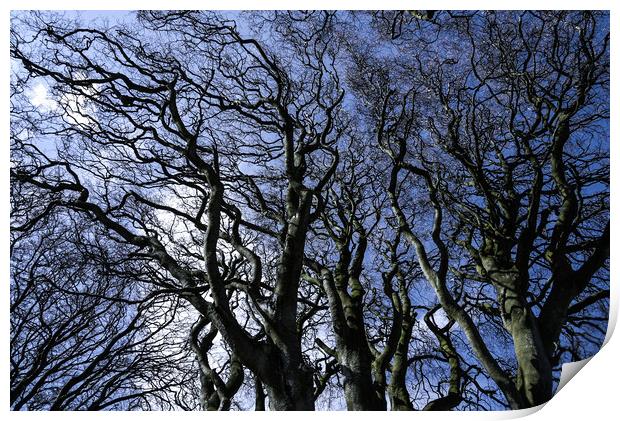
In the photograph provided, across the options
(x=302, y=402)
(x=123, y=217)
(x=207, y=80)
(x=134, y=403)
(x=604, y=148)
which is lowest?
(x=302, y=402)

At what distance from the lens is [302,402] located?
3279 mm

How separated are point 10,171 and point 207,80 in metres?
2.13

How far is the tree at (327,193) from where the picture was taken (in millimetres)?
4289

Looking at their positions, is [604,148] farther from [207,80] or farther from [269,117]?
[207,80]

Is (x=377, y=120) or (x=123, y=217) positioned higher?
(x=377, y=120)

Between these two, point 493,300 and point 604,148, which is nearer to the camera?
point 604,148

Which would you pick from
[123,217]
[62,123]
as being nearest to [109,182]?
[123,217]

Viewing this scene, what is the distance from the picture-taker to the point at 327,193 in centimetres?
527

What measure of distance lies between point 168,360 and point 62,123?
2902 millimetres

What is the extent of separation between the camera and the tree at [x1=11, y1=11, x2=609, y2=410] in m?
4.29
